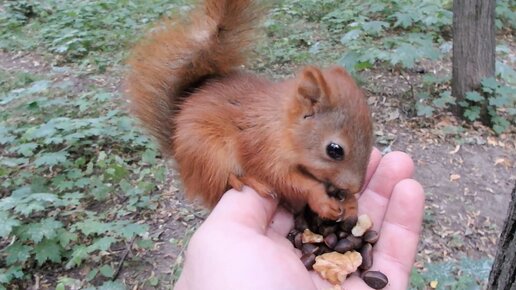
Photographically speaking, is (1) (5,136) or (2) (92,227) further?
(1) (5,136)

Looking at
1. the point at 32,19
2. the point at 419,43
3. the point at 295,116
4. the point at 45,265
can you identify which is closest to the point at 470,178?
the point at 419,43

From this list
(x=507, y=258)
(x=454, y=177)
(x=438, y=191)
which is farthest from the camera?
(x=454, y=177)

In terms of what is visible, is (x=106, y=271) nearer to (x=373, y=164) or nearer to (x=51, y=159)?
(x=51, y=159)

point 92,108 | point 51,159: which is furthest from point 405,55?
point 51,159

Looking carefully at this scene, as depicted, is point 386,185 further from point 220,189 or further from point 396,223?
point 220,189

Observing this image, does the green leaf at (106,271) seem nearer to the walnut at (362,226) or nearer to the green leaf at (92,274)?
the green leaf at (92,274)

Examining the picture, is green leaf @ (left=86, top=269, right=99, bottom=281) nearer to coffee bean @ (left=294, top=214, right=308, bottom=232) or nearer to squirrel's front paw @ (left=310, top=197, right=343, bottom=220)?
coffee bean @ (left=294, top=214, right=308, bottom=232)

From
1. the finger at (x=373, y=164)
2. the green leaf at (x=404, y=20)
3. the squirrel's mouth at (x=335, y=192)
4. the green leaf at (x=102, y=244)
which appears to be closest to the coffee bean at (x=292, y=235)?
the squirrel's mouth at (x=335, y=192)
